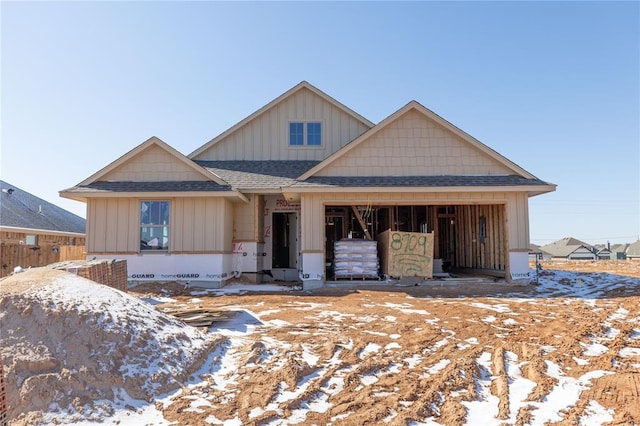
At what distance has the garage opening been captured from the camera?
1603 cm

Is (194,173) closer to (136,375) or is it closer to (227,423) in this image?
(136,375)

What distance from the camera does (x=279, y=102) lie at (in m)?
17.2

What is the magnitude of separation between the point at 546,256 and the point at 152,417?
207ft

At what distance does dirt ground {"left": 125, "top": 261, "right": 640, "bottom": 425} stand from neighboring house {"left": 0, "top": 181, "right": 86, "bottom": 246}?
16.5 m

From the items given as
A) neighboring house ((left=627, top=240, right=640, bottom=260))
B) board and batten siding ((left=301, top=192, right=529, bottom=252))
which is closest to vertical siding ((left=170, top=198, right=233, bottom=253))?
board and batten siding ((left=301, top=192, right=529, bottom=252))

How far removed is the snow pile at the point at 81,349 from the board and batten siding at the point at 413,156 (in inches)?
350

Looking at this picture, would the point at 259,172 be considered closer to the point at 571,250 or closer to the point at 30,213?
the point at 30,213

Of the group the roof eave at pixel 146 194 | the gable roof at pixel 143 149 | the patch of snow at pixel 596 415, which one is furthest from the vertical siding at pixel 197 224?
the patch of snow at pixel 596 415

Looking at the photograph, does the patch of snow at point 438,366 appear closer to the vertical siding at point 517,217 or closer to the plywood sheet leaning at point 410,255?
the plywood sheet leaning at point 410,255

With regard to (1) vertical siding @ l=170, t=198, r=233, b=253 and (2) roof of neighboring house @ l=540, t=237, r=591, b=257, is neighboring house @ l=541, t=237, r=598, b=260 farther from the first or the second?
(1) vertical siding @ l=170, t=198, r=233, b=253

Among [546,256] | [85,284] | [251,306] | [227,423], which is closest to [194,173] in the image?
[251,306]

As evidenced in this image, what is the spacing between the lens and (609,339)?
21.6 ft

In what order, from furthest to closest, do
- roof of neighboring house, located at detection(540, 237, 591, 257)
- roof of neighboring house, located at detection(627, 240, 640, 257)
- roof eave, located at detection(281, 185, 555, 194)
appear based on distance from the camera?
roof of neighboring house, located at detection(627, 240, 640, 257)
roof of neighboring house, located at detection(540, 237, 591, 257)
roof eave, located at detection(281, 185, 555, 194)

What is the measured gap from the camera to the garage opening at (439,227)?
1603cm
